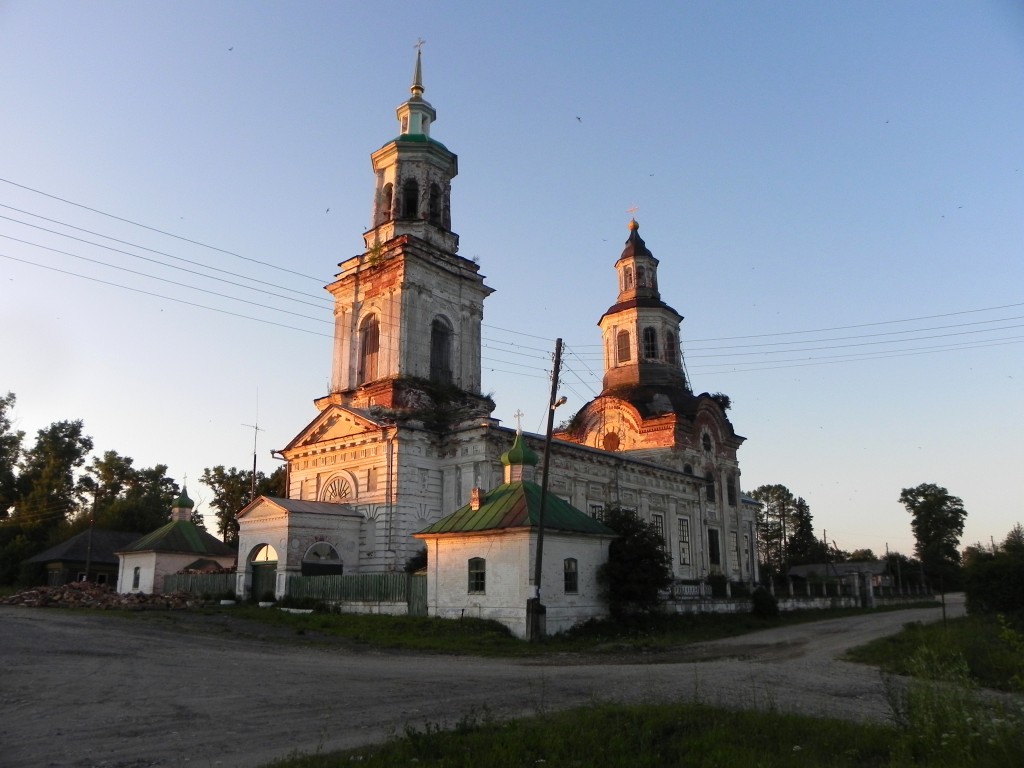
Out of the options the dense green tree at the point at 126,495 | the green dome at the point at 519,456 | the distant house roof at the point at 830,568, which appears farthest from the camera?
the distant house roof at the point at 830,568

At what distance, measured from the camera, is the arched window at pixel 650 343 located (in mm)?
47406

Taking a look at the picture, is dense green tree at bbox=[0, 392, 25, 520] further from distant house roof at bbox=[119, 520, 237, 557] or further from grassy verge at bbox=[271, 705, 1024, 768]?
grassy verge at bbox=[271, 705, 1024, 768]

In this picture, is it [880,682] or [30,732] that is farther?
[880,682]

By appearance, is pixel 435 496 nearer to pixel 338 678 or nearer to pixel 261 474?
pixel 338 678

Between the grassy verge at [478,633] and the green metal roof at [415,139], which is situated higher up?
the green metal roof at [415,139]

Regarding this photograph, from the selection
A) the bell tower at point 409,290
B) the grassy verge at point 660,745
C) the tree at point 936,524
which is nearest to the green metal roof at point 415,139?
the bell tower at point 409,290

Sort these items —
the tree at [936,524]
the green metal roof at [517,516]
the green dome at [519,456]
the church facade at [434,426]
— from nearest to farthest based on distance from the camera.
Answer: the green metal roof at [517,516] < the green dome at [519,456] < the church facade at [434,426] < the tree at [936,524]

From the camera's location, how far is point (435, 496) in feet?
105

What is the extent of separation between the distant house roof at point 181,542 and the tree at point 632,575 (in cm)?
2284

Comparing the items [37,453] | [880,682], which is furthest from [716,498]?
[37,453]

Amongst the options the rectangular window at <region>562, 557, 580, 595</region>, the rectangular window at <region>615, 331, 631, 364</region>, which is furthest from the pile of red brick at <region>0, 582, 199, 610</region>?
the rectangular window at <region>615, 331, 631, 364</region>

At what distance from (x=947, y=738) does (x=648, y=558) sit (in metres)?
17.5

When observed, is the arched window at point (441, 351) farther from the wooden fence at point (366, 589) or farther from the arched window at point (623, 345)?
the arched window at point (623, 345)

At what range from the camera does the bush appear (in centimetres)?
3164
